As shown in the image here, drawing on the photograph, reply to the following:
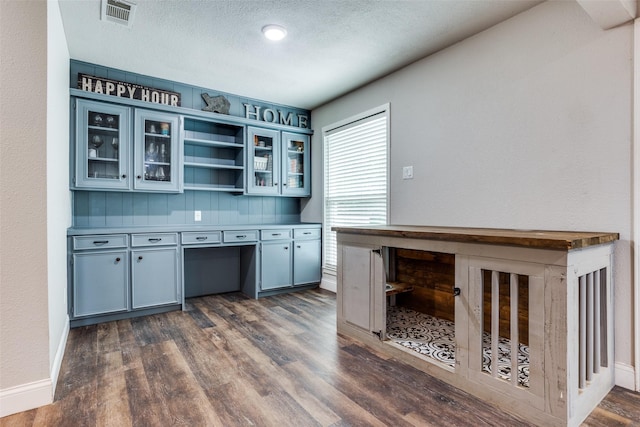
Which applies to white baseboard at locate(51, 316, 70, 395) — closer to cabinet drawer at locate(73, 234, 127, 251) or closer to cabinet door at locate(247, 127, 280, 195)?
cabinet drawer at locate(73, 234, 127, 251)

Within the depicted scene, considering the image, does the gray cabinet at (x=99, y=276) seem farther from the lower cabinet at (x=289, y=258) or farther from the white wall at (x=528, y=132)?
the white wall at (x=528, y=132)

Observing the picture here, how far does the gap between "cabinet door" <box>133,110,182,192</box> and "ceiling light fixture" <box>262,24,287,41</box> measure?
1555 mm

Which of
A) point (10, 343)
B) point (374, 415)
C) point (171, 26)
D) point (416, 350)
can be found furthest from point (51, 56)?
point (416, 350)

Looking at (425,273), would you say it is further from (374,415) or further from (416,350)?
(374,415)

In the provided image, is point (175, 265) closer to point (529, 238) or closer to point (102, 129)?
point (102, 129)

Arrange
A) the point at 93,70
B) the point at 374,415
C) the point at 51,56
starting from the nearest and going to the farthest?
the point at 374,415 → the point at 51,56 → the point at 93,70

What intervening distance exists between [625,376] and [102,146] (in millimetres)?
4519

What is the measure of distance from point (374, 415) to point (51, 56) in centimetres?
284

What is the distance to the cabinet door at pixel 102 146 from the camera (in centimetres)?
323

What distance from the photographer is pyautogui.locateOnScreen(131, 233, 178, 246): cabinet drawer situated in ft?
10.9

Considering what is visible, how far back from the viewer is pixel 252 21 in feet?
8.65

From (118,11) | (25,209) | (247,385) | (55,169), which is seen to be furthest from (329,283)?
(118,11)

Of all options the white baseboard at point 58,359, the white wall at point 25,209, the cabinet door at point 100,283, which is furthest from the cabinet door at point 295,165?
the white wall at point 25,209

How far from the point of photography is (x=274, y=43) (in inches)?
117
